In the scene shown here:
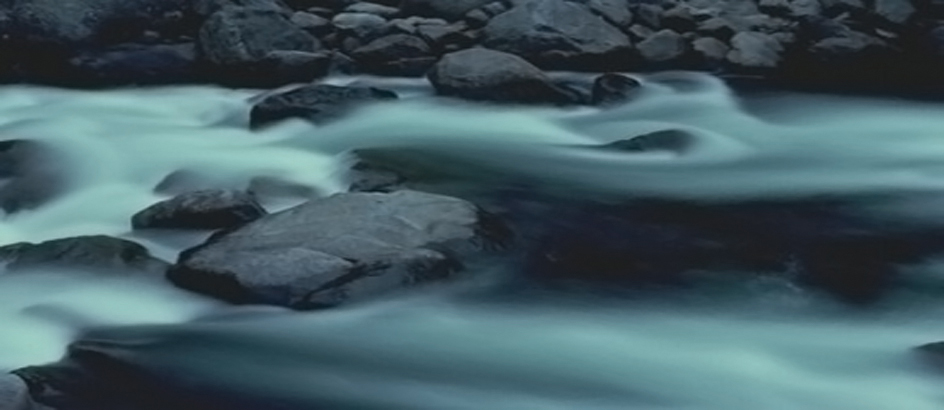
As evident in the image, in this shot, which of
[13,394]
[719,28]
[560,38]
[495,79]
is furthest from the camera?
[719,28]

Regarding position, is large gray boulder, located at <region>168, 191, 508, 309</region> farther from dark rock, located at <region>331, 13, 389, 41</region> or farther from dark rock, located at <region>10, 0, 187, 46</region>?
dark rock, located at <region>10, 0, 187, 46</region>

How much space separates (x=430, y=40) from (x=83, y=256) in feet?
13.2

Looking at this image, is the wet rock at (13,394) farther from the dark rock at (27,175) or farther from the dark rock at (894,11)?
the dark rock at (894,11)

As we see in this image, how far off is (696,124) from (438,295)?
3381 millimetres

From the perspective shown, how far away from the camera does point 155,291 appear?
234 inches

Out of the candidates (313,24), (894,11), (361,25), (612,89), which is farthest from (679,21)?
(313,24)

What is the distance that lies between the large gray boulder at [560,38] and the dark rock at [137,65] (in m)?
1.72

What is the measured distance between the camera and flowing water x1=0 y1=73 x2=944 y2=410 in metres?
5.34

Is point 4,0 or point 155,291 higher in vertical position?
point 4,0

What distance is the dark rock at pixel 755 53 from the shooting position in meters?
9.74

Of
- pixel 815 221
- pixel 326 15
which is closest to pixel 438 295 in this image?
pixel 815 221

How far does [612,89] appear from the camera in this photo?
9.02 metres

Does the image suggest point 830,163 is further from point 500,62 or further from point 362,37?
point 362,37

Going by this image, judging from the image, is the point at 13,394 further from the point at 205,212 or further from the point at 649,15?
the point at 649,15
